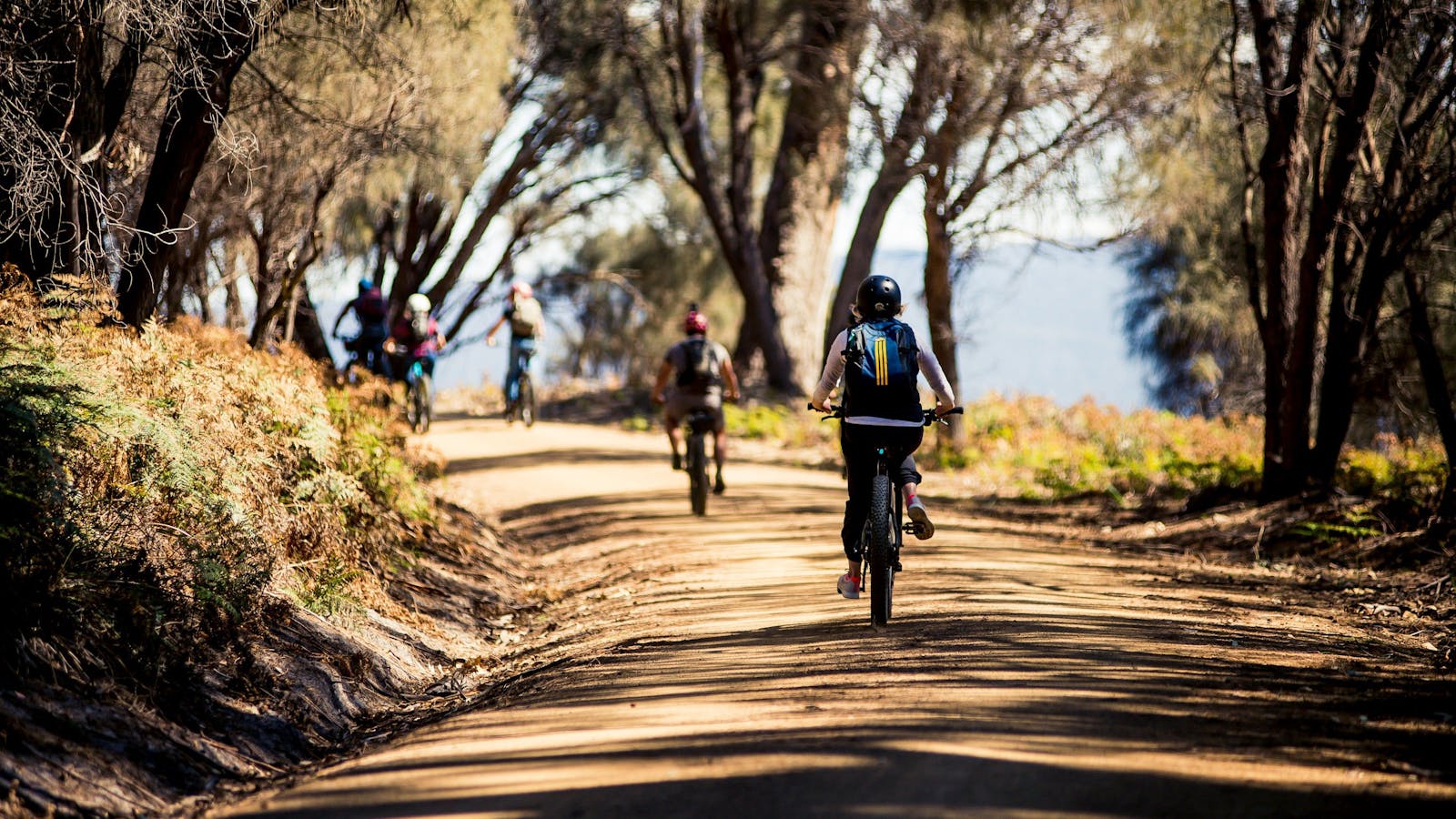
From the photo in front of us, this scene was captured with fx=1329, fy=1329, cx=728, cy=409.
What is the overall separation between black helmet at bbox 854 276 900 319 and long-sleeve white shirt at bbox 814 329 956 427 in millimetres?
194

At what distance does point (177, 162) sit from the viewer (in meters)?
10.0

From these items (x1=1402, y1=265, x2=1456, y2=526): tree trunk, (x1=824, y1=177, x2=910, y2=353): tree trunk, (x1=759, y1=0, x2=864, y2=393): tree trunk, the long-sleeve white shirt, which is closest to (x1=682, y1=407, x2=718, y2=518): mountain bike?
the long-sleeve white shirt

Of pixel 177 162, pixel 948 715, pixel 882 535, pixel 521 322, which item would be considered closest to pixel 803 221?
pixel 521 322

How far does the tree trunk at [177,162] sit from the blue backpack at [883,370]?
5318 millimetres

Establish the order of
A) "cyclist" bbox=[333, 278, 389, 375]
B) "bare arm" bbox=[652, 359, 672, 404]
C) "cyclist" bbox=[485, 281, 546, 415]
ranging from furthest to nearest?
"cyclist" bbox=[485, 281, 546, 415], "cyclist" bbox=[333, 278, 389, 375], "bare arm" bbox=[652, 359, 672, 404]

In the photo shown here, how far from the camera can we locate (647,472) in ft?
59.6

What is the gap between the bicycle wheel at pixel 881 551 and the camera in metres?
7.34

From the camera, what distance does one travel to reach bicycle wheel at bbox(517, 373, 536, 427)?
2173 centimetres

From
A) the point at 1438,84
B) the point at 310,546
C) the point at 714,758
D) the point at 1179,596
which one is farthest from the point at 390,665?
the point at 1438,84

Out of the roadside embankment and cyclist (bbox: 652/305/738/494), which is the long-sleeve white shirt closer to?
the roadside embankment

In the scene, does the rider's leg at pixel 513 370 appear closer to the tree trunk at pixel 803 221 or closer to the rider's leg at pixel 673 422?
the rider's leg at pixel 673 422

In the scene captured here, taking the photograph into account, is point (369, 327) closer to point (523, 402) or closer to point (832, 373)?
point (523, 402)

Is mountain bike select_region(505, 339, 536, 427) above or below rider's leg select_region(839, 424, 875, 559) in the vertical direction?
above

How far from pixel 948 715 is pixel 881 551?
1.95 m
